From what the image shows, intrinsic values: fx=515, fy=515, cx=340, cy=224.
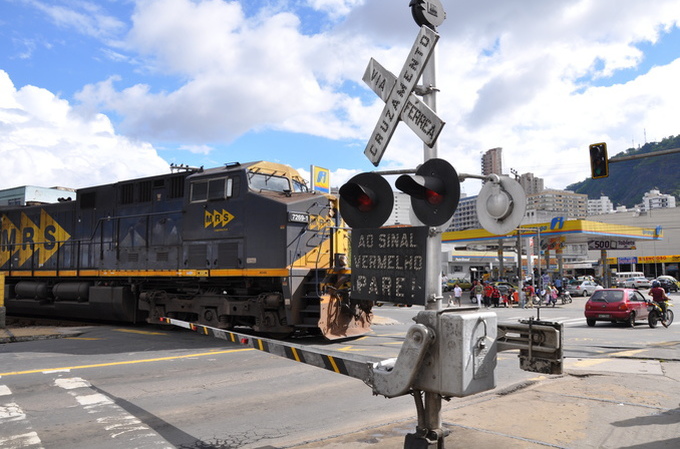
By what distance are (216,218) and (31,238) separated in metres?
9.47

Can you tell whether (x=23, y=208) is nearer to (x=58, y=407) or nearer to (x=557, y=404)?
(x=58, y=407)

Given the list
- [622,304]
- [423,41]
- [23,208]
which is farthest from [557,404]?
[23,208]

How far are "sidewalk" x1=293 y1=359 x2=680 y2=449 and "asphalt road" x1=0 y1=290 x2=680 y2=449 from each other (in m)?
0.47

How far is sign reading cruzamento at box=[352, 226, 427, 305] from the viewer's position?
3.82 meters

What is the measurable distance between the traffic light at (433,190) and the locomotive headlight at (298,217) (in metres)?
7.70

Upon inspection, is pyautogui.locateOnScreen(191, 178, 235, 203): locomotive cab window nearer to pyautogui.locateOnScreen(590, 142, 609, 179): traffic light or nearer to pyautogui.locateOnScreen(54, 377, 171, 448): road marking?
pyautogui.locateOnScreen(54, 377, 171, 448): road marking

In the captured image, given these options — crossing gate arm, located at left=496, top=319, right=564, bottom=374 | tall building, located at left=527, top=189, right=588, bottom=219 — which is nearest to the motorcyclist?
crossing gate arm, located at left=496, top=319, right=564, bottom=374

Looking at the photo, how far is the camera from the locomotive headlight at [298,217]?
11488mm

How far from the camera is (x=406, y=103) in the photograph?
13.3 ft

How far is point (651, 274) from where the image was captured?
238ft

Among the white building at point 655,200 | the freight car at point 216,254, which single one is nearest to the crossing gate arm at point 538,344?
the freight car at point 216,254

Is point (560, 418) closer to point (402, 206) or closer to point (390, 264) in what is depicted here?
point (390, 264)

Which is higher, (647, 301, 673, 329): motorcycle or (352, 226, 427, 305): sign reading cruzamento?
(352, 226, 427, 305): sign reading cruzamento

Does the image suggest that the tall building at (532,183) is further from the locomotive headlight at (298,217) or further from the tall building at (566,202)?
the locomotive headlight at (298,217)
